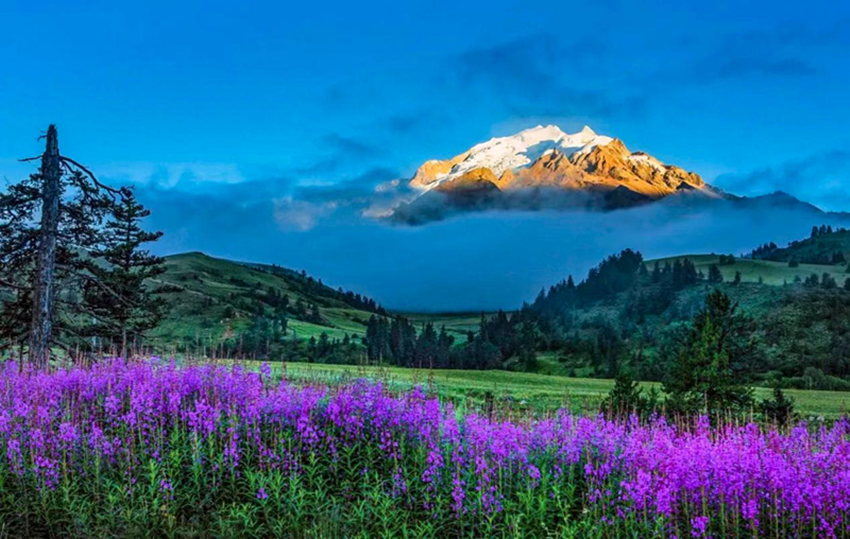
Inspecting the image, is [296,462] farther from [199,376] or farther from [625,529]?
[625,529]

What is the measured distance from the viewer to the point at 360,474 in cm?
866

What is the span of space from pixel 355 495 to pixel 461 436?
7.94 ft

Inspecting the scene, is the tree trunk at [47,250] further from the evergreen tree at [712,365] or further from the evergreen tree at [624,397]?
the evergreen tree at [712,365]

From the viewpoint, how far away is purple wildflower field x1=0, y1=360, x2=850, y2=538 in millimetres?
7582

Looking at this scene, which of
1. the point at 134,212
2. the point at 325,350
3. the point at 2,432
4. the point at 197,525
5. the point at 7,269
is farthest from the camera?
the point at 325,350

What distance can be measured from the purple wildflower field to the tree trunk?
8793 millimetres

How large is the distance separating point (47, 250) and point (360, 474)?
14886mm

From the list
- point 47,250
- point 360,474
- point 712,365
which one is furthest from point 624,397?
point 47,250

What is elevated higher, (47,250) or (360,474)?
(47,250)

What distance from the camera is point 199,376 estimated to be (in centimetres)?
1109

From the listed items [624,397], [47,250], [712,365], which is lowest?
[624,397]

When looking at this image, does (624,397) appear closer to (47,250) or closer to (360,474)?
(360,474)

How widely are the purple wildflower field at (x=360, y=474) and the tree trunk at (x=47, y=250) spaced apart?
879 centimetres

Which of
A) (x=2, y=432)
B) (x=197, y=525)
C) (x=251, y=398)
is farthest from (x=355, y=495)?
(x=2, y=432)
